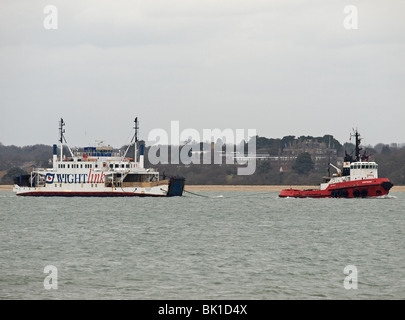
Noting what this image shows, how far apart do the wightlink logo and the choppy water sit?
136ft

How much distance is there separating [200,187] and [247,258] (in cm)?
15463

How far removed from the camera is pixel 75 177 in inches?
4540

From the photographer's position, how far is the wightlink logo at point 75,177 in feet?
375

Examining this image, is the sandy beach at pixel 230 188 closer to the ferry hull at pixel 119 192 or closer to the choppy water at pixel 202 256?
the ferry hull at pixel 119 192

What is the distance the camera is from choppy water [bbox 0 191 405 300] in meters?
30.4

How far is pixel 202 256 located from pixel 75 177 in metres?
76.9

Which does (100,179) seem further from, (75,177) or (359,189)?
(359,189)

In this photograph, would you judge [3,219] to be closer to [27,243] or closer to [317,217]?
[27,243]

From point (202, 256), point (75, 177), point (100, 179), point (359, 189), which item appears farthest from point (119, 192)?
point (202, 256)

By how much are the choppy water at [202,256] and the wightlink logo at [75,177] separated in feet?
136

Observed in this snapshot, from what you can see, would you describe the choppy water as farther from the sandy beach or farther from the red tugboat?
the sandy beach

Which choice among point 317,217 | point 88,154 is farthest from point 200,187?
point 317,217

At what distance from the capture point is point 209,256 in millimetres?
41000

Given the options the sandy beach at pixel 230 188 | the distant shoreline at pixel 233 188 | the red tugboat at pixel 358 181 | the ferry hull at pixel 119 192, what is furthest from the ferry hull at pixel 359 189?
the sandy beach at pixel 230 188
